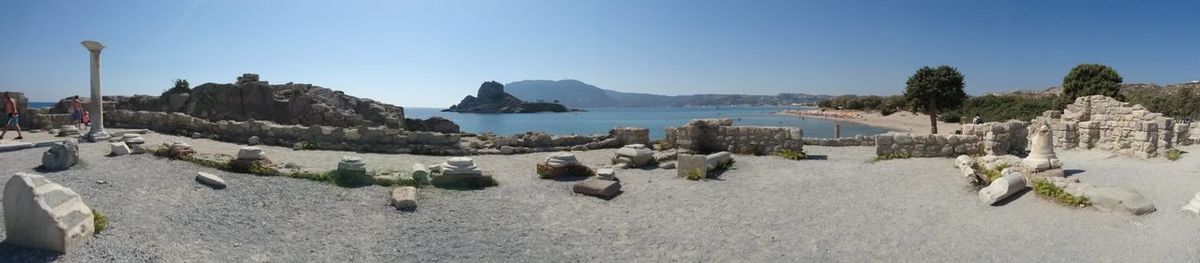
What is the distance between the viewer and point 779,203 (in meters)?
9.92

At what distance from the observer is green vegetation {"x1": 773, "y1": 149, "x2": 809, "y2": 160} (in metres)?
15.2

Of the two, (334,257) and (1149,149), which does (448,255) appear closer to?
(334,257)

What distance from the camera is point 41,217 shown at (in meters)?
6.05

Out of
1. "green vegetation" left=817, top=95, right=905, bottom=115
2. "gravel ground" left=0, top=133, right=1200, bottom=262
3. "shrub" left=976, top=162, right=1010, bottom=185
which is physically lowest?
"gravel ground" left=0, top=133, right=1200, bottom=262

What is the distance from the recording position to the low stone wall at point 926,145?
1469 cm

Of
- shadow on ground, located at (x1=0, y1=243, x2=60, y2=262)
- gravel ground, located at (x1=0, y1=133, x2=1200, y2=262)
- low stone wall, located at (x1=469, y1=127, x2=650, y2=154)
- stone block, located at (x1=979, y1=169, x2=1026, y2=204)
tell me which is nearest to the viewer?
shadow on ground, located at (x1=0, y1=243, x2=60, y2=262)

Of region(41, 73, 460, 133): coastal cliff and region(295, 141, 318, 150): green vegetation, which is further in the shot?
region(41, 73, 460, 133): coastal cliff

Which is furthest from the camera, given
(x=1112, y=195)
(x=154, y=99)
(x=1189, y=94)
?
(x=1189, y=94)

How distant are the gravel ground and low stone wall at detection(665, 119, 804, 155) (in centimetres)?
412

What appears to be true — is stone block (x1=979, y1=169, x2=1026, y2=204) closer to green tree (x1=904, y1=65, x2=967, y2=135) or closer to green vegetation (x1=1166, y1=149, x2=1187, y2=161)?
green vegetation (x1=1166, y1=149, x2=1187, y2=161)

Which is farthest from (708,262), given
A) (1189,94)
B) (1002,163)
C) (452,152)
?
(1189,94)

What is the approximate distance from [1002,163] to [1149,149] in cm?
547

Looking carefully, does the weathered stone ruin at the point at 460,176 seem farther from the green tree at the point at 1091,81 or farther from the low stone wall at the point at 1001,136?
the green tree at the point at 1091,81

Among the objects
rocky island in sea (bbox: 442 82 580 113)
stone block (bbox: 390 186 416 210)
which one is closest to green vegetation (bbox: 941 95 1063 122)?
stone block (bbox: 390 186 416 210)
